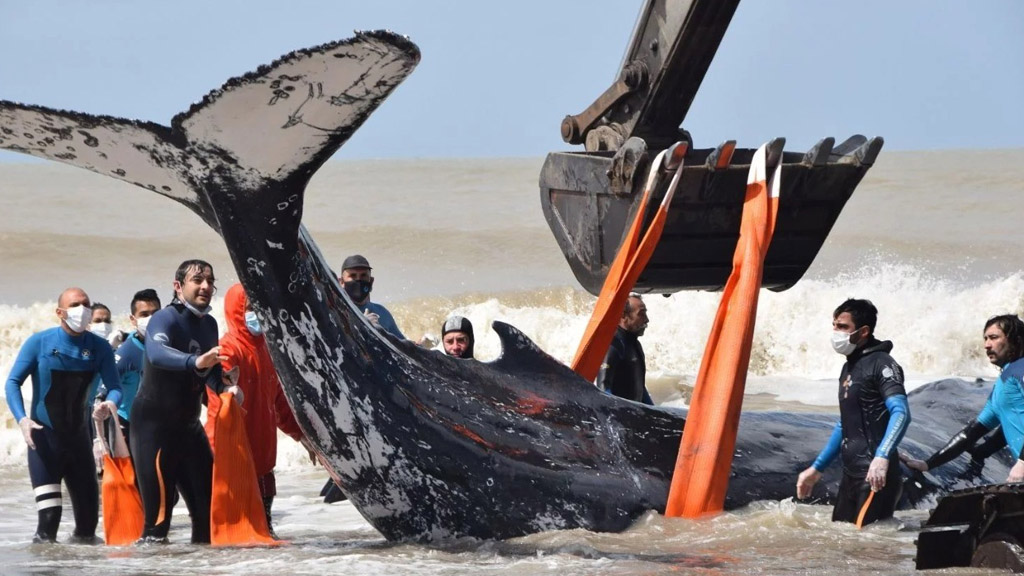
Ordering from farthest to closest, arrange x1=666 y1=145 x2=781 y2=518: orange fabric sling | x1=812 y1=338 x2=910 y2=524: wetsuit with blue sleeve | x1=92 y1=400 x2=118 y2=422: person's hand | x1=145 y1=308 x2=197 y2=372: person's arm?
x1=92 y1=400 x2=118 y2=422: person's hand < x1=666 y1=145 x2=781 y2=518: orange fabric sling < x1=145 y1=308 x2=197 y2=372: person's arm < x1=812 y1=338 x2=910 y2=524: wetsuit with blue sleeve

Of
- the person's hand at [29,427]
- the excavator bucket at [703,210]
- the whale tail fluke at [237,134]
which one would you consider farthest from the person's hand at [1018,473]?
the person's hand at [29,427]

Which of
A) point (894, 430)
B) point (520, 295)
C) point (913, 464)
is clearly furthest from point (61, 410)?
point (520, 295)

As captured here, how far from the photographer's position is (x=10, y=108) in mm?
7355

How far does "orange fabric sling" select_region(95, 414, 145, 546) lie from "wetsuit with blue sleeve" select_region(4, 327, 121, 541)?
185 mm

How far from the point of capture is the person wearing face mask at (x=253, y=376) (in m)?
8.77

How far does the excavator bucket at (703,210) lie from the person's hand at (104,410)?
11.1 ft

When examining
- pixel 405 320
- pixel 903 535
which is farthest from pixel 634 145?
pixel 405 320

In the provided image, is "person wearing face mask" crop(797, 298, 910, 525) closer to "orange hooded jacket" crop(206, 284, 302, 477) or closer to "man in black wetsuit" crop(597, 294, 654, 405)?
"man in black wetsuit" crop(597, 294, 654, 405)

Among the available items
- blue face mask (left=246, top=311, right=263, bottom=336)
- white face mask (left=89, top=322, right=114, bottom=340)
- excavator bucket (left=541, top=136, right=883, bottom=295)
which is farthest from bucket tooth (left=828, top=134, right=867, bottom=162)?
white face mask (left=89, top=322, right=114, bottom=340)

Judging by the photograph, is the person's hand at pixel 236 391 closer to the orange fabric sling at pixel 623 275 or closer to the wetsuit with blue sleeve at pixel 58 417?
the wetsuit with blue sleeve at pixel 58 417

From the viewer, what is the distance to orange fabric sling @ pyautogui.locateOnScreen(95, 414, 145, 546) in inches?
358

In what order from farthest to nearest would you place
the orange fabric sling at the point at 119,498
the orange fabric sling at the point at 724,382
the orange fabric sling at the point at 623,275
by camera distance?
the orange fabric sling at the point at 623,275 → the orange fabric sling at the point at 119,498 → the orange fabric sling at the point at 724,382

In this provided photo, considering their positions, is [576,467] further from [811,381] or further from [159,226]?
[159,226]

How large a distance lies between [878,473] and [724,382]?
1.19 m
